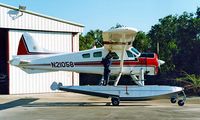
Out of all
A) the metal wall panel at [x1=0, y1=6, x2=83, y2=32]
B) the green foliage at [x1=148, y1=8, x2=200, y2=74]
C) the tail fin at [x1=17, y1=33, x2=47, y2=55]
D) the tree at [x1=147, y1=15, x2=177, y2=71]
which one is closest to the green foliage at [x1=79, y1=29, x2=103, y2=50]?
the tree at [x1=147, y1=15, x2=177, y2=71]

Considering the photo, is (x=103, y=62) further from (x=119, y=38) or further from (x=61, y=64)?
(x=61, y=64)

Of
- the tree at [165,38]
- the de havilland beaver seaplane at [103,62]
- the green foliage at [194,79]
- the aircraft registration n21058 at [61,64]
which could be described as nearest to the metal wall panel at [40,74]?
the de havilland beaver seaplane at [103,62]

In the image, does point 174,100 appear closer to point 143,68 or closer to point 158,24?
point 143,68

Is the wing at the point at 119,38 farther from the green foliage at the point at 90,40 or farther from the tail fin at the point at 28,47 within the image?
the green foliage at the point at 90,40

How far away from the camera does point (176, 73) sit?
1090 inches

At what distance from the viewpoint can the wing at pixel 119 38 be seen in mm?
17344

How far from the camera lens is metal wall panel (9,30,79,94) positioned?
25406 millimetres

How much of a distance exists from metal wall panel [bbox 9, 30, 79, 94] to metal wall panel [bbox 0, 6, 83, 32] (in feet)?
1.23

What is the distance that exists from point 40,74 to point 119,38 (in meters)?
9.78

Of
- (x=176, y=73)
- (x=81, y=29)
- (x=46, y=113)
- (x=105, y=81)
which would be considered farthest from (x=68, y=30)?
→ (x=46, y=113)

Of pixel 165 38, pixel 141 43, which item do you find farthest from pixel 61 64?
pixel 165 38

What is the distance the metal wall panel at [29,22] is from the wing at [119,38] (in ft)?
27.5

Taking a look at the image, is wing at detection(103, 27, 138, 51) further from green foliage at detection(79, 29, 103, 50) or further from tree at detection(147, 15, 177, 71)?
green foliage at detection(79, 29, 103, 50)

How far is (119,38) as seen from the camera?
18016 mm
